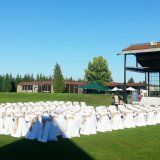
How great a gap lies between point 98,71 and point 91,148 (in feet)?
214

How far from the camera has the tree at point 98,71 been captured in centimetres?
7594

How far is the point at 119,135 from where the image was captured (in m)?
14.8

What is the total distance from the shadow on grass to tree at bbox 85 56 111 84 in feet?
207

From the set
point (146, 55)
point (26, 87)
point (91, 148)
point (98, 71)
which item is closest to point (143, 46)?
point (146, 55)

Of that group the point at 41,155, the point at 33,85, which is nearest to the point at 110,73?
the point at 33,85

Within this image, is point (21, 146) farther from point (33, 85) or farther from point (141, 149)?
point (33, 85)

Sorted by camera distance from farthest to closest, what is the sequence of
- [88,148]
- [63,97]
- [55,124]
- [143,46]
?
[63,97]
[143,46]
[55,124]
[88,148]

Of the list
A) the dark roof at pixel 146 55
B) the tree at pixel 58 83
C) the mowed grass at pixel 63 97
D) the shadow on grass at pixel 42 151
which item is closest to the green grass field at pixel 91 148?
the shadow on grass at pixel 42 151

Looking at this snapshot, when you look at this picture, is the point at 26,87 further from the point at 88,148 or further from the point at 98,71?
the point at 88,148

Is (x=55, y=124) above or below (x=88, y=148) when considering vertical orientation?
above

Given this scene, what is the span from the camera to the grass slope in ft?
33.7

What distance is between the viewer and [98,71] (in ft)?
251

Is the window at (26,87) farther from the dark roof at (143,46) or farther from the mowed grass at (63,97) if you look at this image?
the dark roof at (143,46)

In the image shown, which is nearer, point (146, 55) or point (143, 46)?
point (143, 46)
